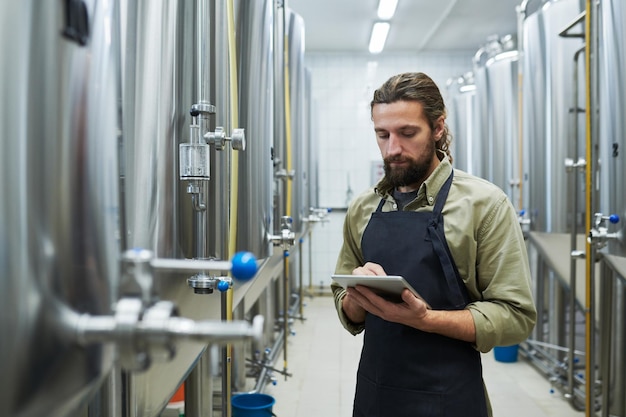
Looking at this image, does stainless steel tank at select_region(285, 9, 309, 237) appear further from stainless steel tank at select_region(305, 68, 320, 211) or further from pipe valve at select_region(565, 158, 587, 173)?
pipe valve at select_region(565, 158, 587, 173)

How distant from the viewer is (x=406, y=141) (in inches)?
58.5

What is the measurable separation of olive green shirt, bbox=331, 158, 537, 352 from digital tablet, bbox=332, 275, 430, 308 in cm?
14

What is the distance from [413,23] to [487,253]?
4.93m

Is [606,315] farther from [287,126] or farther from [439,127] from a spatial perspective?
[287,126]

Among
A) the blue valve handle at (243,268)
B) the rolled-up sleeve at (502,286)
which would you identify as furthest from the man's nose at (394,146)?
the blue valve handle at (243,268)

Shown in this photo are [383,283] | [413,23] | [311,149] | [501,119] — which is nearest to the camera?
[383,283]

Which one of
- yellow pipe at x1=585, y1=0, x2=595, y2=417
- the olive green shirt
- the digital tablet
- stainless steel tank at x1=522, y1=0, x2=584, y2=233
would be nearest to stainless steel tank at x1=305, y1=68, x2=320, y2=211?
stainless steel tank at x1=522, y1=0, x2=584, y2=233

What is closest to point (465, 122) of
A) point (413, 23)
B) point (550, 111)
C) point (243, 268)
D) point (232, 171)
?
point (413, 23)

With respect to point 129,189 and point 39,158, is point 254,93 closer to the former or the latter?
point 129,189

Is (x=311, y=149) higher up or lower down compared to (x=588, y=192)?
higher up

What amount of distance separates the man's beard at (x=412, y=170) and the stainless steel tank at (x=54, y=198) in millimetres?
932

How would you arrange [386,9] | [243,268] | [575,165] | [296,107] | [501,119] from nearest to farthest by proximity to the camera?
[243,268], [575,165], [296,107], [501,119], [386,9]

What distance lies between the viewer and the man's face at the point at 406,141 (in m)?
1.47

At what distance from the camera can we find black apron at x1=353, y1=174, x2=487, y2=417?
4.56 feet
